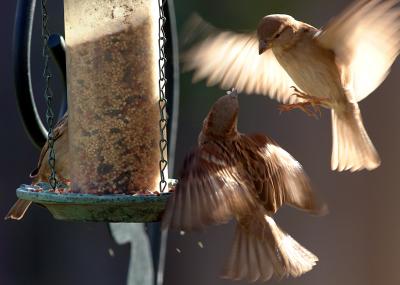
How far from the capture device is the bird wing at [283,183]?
12.2 ft

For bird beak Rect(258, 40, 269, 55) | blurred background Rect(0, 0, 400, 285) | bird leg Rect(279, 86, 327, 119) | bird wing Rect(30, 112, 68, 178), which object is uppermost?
bird beak Rect(258, 40, 269, 55)

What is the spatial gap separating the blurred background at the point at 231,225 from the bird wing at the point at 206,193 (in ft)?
10.1

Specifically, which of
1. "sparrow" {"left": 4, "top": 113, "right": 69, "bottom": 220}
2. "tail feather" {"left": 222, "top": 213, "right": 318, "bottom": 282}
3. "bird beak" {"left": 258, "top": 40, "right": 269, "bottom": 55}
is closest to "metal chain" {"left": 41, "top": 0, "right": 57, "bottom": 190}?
"sparrow" {"left": 4, "top": 113, "right": 69, "bottom": 220}

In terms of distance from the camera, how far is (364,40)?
3.99 m

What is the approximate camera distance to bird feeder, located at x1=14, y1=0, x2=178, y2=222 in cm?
374

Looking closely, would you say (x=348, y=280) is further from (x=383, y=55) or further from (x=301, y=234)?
(x=383, y=55)

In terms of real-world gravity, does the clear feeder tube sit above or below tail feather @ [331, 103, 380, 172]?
above

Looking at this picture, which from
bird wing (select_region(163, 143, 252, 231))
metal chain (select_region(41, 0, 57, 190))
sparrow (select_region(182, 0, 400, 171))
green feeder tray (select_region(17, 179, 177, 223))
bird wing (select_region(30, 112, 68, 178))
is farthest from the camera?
bird wing (select_region(30, 112, 68, 178))

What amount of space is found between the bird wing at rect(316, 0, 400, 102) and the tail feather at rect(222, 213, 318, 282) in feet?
2.90

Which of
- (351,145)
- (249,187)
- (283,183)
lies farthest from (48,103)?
(351,145)

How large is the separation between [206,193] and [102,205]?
410 millimetres

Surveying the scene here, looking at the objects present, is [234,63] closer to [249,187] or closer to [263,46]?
[263,46]

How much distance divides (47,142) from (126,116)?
0.40 m

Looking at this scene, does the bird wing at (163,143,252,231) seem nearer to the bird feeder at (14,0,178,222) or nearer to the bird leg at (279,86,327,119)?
the bird feeder at (14,0,178,222)
